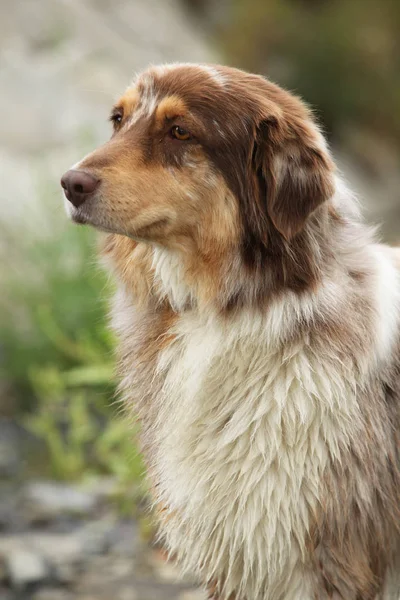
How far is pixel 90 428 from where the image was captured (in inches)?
226

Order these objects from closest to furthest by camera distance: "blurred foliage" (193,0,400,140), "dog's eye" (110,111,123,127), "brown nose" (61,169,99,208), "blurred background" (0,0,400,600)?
"brown nose" (61,169,99,208) < "dog's eye" (110,111,123,127) < "blurred background" (0,0,400,600) < "blurred foliage" (193,0,400,140)

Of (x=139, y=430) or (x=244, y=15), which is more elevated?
(x=244, y=15)

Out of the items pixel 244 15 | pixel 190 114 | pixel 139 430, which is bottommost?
pixel 139 430

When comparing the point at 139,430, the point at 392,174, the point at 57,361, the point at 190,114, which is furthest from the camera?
the point at 392,174

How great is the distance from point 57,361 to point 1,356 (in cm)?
54

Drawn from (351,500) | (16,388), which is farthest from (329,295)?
(16,388)

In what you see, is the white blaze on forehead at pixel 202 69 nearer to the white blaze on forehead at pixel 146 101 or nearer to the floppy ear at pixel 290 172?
the white blaze on forehead at pixel 146 101

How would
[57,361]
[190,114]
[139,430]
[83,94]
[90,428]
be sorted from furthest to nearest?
[83,94] → [57,361] → [90,428] → [139,430] → [190,114]

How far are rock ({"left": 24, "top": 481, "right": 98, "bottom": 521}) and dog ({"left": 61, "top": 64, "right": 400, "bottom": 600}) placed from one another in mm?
2244

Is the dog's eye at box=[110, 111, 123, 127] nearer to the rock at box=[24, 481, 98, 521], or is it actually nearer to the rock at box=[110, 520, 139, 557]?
the rock at box=[110, 520, 139, 557]

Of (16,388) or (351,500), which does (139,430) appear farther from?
(16,388)

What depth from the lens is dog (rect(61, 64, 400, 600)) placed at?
9.70ft

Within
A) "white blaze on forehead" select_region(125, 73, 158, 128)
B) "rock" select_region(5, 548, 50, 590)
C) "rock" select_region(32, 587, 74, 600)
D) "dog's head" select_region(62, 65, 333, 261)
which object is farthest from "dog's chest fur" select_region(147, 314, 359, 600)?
"rock" select_region(5, 548, 50, 590)

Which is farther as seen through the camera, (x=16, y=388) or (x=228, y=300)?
(x=16, y=388)
